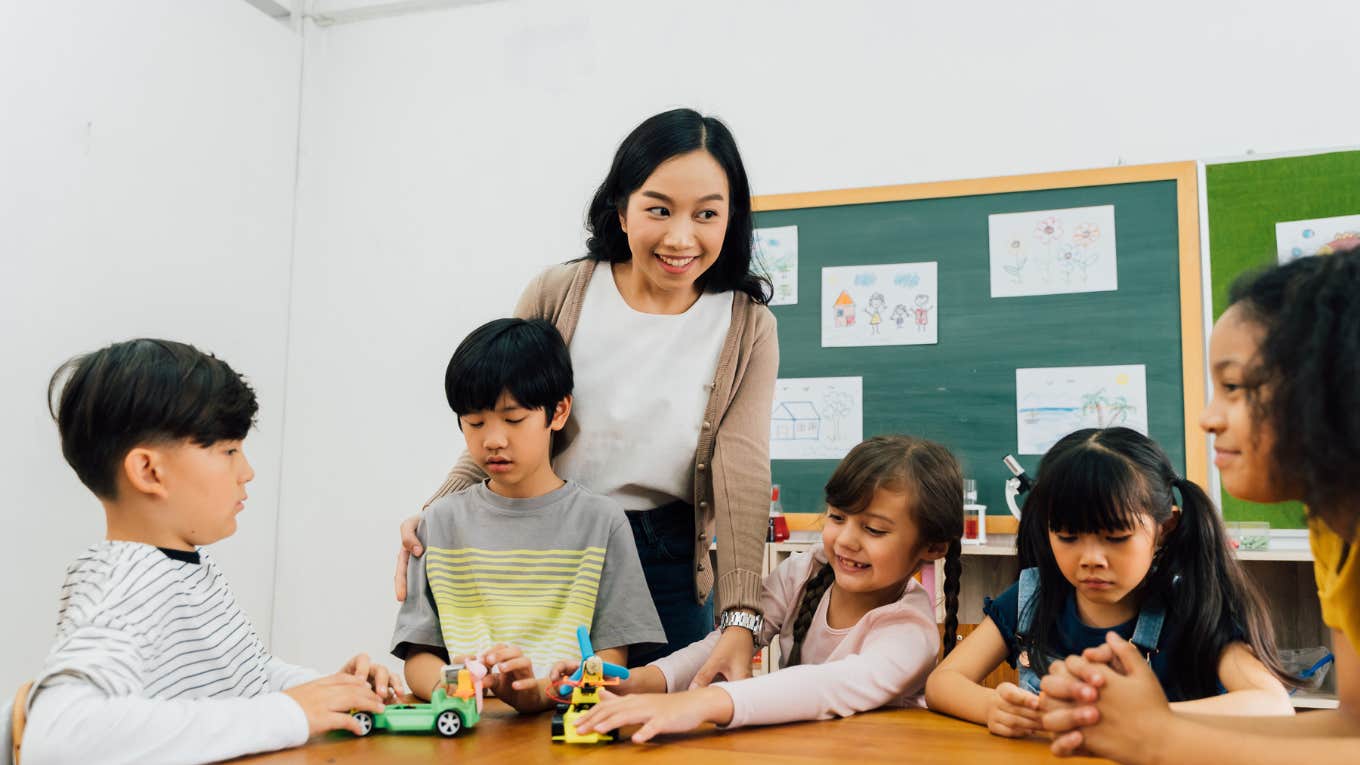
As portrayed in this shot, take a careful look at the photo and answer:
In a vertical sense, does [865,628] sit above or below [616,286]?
below

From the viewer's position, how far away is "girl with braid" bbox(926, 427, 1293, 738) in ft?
4.73

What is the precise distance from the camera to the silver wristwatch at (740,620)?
4.99ft

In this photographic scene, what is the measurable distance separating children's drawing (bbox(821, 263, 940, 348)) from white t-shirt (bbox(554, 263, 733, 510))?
1.75 m

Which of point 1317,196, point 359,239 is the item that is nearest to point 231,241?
point 359,239

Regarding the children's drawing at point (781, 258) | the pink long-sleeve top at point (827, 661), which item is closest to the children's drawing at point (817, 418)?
the children's drawing at point (781, 258)

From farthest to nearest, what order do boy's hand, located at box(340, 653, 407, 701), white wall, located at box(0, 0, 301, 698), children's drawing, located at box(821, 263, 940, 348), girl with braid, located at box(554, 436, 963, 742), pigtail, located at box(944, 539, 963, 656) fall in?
children's drawing, located at box(821, 263, 940, 348) → white wall, located at box(0, 0, 301, 698) → pigtail, located at box(944, 539, 963, 656) → girl with braid, located at box(554, 436, 963, 742) → boy's hand, located at box(340, 653, 407, 701)

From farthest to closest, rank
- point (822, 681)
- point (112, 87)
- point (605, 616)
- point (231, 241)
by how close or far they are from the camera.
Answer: point (231, 241) → point (112, 87) → point (605, 616) → point (822, 681)

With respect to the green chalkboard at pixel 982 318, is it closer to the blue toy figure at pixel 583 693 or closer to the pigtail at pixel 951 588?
the pigtail at pixel 951 588

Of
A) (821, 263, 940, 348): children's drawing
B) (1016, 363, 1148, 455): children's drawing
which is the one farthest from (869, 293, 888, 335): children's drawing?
(1016, 363, 1148, 455): children's drawing

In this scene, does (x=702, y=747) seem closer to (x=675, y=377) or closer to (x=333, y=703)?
(x=333, y=703)

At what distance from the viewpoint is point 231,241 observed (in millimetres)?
3703

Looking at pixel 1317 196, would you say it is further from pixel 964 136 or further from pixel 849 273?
pixel 849 273

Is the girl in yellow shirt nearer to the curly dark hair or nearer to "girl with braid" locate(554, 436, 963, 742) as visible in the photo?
the curly dark hair

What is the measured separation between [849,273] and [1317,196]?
1324 millimetres
